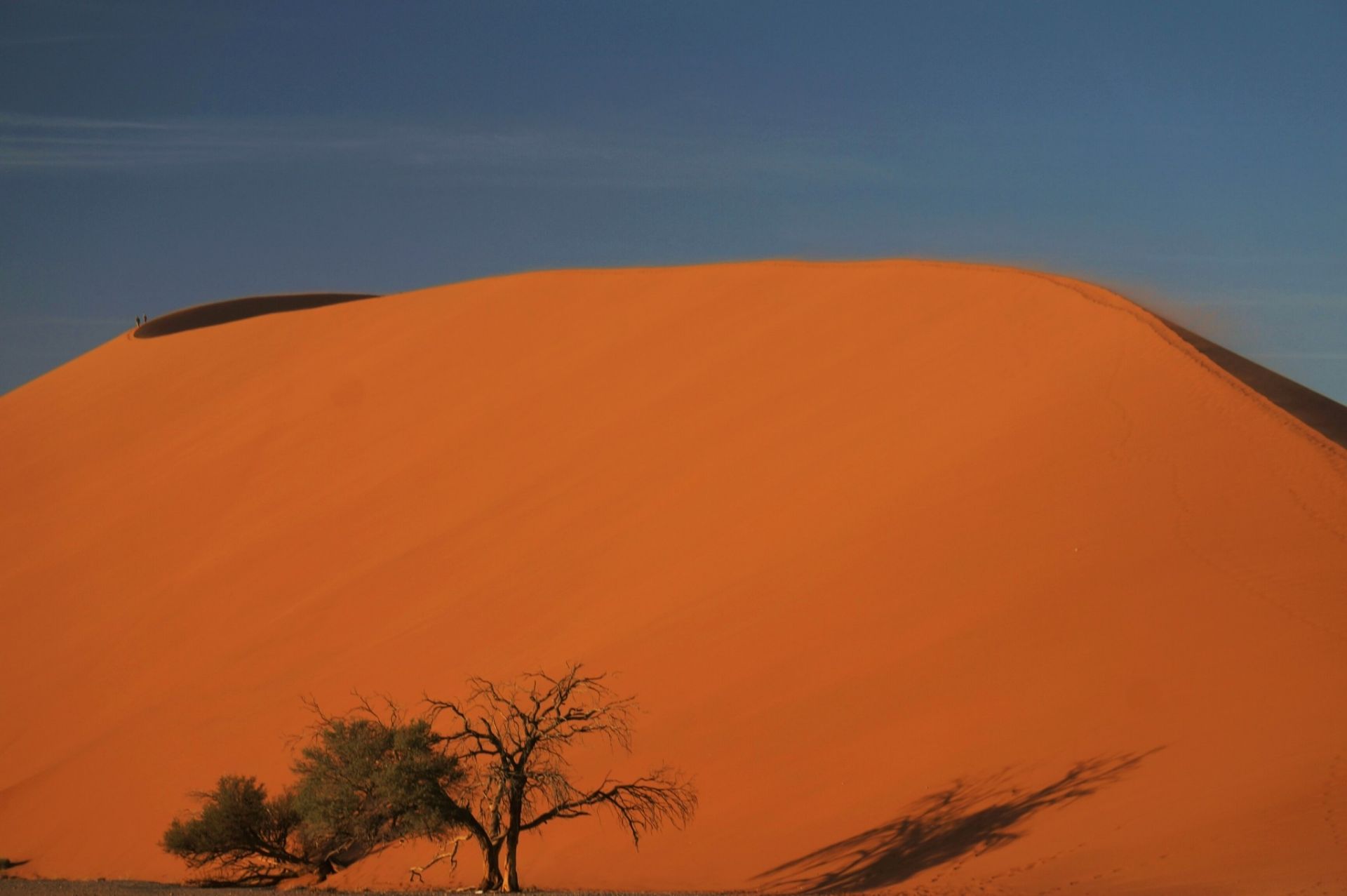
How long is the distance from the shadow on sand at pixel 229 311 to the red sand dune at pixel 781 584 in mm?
14391

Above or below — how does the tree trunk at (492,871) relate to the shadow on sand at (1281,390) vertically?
below

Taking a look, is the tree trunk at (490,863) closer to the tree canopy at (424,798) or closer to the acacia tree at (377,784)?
the tree canopy at (424,798)

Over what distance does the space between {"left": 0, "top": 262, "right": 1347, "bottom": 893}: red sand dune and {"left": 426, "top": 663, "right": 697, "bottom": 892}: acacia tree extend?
0.99ft

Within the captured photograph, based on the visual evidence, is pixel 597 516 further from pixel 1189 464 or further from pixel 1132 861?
pixel 1132 861

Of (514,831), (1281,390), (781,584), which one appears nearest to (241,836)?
(514,831)

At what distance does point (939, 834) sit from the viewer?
431 inches

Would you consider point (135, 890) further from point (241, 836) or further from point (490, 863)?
point (490, 863)

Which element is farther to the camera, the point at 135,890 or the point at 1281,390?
the point at 1281,390

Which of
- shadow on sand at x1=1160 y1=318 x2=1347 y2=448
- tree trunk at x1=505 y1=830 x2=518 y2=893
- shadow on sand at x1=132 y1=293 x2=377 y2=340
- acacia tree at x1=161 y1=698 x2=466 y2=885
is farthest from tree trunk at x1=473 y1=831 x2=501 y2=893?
shadow on sand at x1=132 y1=293 x2=377 y2=340

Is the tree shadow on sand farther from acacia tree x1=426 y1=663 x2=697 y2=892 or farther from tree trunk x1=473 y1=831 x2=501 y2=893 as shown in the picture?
tree trunk x1=473 y1=831 x2=501 y2=893

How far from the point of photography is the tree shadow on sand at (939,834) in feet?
34.7

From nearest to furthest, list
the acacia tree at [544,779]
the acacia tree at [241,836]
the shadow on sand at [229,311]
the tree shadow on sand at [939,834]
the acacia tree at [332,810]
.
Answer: the tree shadow on sand at [939,834], the acacia tree at [544,779], the acacia tree at [332,810], the acacia tree at [241,836], the shadow on sand at [229,311]

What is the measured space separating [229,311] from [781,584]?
36.0m

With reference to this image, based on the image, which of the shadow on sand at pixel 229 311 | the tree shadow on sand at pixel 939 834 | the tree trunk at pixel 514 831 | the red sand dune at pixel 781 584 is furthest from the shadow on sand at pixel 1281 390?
the shadow on sand at pixel 229 311
